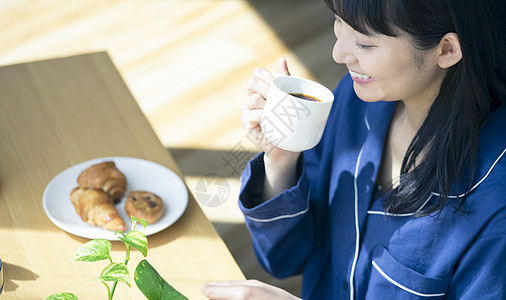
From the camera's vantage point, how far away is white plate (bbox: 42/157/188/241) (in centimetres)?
100

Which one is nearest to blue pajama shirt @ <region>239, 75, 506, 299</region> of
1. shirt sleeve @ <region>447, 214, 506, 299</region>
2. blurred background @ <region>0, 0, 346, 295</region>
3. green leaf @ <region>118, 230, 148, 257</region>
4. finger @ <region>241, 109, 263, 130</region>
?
shirt sleeve @ <region>447, 214, 506, 299</region>

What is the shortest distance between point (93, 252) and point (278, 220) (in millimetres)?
505

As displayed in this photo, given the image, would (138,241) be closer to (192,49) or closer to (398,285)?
(398,285)

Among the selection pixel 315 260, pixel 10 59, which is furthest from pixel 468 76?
pixel 10 59

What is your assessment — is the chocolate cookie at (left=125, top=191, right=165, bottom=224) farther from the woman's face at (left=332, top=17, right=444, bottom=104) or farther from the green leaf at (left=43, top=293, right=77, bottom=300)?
the woman's face at (left=332, top=17, right=444, bottom=104)

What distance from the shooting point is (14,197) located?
106 centimetres

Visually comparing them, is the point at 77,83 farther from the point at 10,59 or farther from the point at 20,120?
the point at 10,59

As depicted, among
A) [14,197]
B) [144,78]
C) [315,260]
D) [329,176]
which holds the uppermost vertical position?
[14,197]

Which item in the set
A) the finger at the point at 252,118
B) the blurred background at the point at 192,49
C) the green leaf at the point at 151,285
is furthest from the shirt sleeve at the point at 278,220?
the blurred background at the point at 192,49

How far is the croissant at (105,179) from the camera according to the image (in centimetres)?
106

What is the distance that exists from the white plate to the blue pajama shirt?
0.14 metres

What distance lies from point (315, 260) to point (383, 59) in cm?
53

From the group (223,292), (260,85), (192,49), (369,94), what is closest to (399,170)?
(369,94)

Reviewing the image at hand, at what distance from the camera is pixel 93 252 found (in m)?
0.73
